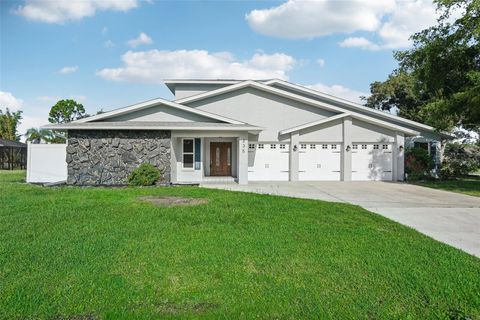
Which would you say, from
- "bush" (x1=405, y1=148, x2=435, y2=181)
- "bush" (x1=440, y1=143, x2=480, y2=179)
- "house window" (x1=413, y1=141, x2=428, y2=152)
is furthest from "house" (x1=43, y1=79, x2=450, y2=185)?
"bush" (x1=440, y1=143, x2=480, y2=179)

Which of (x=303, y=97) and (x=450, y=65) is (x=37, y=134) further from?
(x=450, y=65)

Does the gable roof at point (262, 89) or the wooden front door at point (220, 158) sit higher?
the gable roof at point (262, 89)

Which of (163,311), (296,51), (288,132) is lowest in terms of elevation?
(163,311)

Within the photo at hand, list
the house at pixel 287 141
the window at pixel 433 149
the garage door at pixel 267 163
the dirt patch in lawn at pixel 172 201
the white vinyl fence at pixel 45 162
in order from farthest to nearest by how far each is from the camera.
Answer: the window at pixel 433 149 < the garage door at pixel 267 163 < the house at pixel 287 141 < the white vinyl fence at pixel 45 162 < the dirt patch in lawn at pixel 172 201

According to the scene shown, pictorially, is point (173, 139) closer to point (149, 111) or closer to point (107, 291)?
point (149, 111)

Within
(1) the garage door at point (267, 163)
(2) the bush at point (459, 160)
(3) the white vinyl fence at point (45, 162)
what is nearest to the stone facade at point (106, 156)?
(3) the white vinyl fence at point (45, 162)

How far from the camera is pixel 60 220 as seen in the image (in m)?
7.10

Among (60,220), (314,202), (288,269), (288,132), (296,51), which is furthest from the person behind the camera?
(296,51)

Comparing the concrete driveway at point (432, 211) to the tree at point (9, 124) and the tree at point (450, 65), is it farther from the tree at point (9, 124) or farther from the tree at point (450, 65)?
the tree at point (9, 124)

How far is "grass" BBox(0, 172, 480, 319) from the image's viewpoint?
334 cm

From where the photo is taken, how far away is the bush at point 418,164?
58.5 feet

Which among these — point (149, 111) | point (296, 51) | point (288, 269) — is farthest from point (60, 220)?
point (296, 51)

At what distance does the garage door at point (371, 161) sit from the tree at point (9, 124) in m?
38.4

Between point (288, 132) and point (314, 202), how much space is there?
8.12m
